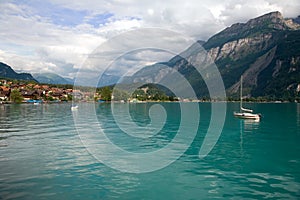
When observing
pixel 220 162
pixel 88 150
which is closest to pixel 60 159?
pixel 88 150

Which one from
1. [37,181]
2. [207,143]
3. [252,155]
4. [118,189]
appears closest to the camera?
[118,189]

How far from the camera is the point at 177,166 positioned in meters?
21.4

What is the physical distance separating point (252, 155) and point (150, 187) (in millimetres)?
13238

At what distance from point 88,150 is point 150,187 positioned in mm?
12144

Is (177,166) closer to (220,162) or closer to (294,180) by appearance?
(220,162)

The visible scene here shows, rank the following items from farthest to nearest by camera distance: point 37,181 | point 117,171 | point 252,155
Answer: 1. point 252,155
2. point 117,171
3. point 37,181

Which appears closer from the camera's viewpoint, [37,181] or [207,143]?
[37,181]

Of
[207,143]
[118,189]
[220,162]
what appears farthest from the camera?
[207,143]

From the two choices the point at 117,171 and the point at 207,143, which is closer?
the point at 117,171

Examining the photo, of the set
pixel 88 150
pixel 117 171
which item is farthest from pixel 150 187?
pixel 88 150

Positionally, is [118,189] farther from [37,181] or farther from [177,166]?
[177,166]

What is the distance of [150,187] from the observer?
1647cm

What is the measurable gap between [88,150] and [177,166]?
989 cm

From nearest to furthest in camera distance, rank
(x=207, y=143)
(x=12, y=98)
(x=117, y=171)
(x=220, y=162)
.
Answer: (x=117, y=171), (x=220, y=162), (x=207, y=143), (x=12, y=98)
